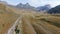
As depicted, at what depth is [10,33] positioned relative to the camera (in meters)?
32.2

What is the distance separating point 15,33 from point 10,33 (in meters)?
2.11

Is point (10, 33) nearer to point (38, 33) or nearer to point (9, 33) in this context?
point (9, 33)

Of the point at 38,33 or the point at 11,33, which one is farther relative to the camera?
A: the point at 38,33

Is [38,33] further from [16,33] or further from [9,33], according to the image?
[9,33]

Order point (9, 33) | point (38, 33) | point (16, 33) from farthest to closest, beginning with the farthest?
point (38, 33), point (16, 33), point (9, 33)

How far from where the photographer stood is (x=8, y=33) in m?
32.3

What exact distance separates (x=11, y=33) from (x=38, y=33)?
8.72 metres

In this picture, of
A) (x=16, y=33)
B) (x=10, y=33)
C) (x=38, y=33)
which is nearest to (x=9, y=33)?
(x=10, y=33)

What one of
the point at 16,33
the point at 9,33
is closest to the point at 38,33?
the point at 16,33

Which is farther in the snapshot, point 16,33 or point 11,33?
point 16,33

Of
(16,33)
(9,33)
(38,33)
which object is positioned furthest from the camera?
(38,33)

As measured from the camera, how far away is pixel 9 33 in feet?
106

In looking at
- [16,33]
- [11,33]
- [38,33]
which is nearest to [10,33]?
[11,33]

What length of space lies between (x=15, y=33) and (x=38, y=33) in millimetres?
6838
